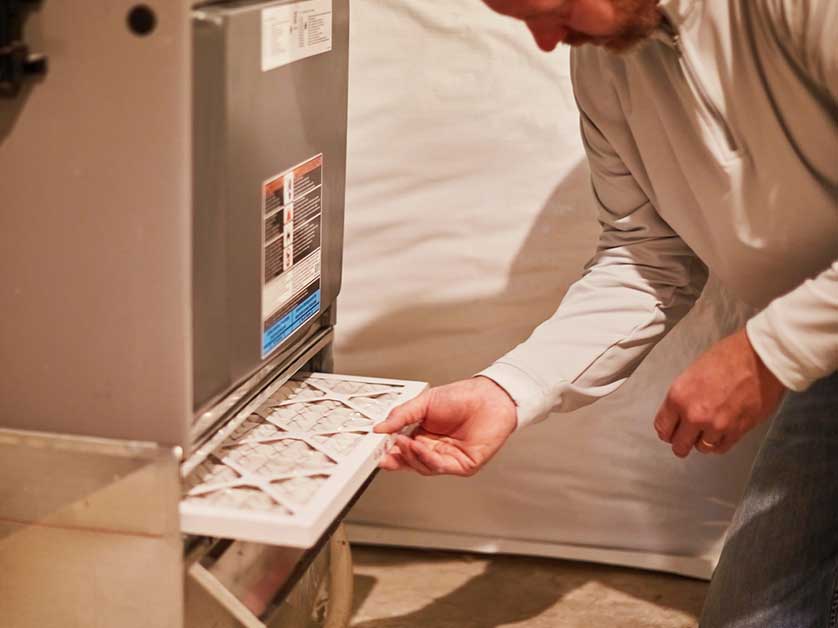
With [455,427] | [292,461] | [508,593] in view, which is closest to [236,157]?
[292,461]

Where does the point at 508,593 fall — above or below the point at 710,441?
below

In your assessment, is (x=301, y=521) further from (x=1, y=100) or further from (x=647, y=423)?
(x=647, y=423)

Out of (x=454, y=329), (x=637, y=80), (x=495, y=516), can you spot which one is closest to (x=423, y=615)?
(x=495, y=516)

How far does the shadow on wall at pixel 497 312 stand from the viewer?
51.3 inches

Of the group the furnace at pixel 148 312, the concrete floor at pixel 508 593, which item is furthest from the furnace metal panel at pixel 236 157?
the concrete floor at pixel 508 593

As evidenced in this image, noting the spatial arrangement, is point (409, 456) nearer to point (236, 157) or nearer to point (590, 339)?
point (590, 339)

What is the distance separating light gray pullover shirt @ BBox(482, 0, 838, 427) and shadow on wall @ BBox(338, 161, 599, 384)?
14 cm

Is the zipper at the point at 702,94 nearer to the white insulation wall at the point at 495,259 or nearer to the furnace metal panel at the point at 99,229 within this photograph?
the white insulation wall at the point at 495,259

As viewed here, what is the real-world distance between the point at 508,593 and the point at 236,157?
2.54 feet

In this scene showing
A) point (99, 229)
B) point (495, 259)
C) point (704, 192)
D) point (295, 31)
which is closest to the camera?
point (99, 229)

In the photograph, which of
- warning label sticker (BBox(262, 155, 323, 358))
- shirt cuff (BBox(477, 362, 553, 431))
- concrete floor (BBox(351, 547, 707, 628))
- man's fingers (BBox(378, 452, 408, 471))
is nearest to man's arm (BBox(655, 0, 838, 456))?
shirt cuff (BBox(477, 362, 553, 431))

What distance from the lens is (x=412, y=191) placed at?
1.32 m

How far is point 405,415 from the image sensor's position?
989 millimetres

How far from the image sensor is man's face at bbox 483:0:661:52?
89cm
